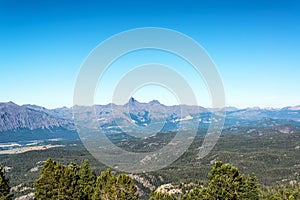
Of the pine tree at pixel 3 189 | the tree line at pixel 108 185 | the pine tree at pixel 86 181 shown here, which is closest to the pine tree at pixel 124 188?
the tree line at pixel 108 185

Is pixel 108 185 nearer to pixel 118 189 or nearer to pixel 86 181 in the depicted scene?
pixel 118 189

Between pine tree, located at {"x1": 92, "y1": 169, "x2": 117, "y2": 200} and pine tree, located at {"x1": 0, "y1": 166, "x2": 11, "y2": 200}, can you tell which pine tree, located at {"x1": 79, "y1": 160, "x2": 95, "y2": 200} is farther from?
pine tree, located at {"x1": 0, "y1": 166, "x2": 11, "y2": 200}

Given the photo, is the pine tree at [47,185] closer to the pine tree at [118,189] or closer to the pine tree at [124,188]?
the pine tree at [118,189]

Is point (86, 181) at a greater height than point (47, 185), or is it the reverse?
point (47, 185)

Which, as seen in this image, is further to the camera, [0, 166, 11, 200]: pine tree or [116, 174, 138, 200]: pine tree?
[116, 174, 138, 200]: pine tree

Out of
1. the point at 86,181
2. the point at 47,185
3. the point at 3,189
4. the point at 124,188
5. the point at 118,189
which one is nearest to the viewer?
the point at 3,189

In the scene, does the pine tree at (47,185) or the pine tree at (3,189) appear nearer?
the pine tree at (3,189)

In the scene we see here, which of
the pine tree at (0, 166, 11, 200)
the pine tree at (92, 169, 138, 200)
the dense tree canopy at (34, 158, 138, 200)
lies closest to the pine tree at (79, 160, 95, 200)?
the dense tree canopy at (34, 158, 138, 200)

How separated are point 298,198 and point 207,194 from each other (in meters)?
28.9

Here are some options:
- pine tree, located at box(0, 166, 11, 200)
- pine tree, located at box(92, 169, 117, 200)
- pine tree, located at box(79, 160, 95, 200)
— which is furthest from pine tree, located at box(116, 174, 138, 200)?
pine tree, located at box(0, 166, 11, 200)

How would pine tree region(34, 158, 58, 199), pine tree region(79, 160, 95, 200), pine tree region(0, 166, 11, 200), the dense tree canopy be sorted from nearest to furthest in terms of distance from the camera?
pine tree region(0, 166, 11, 200) < the dense tree canopy < pine tree region(34, 158, 58, 199) < pine tree region(79, 160, 95, 200)

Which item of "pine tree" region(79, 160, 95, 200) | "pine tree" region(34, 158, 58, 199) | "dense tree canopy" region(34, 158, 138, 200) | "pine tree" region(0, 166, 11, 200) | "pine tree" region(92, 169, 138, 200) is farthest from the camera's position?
"pine tree" region(79, 160, 95, 200)

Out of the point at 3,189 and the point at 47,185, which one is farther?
the point at 47,185

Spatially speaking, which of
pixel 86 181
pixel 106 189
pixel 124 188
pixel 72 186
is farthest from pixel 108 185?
pixel 86 181
